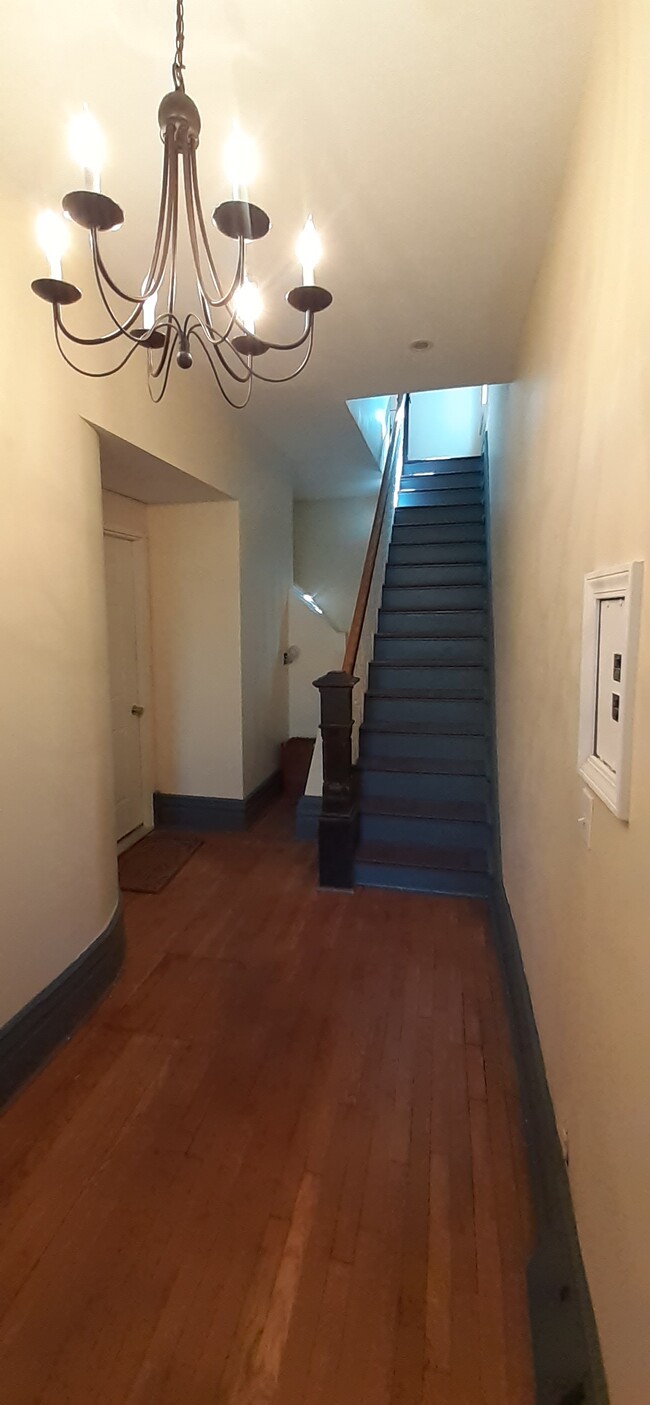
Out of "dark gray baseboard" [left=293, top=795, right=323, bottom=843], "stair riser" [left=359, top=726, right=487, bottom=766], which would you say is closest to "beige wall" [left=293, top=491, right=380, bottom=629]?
"stair riser" [left=359, top=726, right=487, bottom=766]

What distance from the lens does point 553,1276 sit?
4.29ft

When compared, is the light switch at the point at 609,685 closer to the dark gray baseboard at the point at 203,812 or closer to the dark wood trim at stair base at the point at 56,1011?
the dark wood trim at stair base at the point at 56,1011

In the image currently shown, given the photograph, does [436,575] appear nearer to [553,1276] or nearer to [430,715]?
[430,715]

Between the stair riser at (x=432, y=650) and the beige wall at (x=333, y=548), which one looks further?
the beige wall at (x=333, y=548)

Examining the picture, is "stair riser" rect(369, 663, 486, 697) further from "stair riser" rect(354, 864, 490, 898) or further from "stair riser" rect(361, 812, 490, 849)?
"stair riser" rect(354, 864, 490, 898)

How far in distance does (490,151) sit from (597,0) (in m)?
0.45

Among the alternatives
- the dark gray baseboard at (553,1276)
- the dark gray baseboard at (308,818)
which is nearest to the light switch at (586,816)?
the dark gray baseboard at (553,1276)

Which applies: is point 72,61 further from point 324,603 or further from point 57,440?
point 324,603

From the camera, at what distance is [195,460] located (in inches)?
127

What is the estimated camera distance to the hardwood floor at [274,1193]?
1256 millimetres

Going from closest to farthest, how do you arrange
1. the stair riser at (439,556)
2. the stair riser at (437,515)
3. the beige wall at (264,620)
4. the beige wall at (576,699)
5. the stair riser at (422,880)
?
the beige wall at (576,699), the stair riser at (422,880), the beige wall at (264,620), the stair riser at (439,556), the stair riser at (437,515)

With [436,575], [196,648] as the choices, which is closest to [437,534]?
[436,575]

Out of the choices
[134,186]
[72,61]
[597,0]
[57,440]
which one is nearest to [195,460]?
[57,440]

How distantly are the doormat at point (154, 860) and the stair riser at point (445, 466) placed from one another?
13.8 feet
